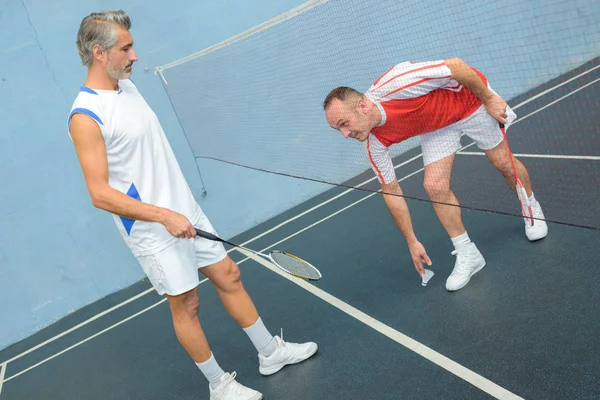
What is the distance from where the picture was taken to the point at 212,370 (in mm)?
2969

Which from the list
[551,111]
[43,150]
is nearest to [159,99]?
[43,150]

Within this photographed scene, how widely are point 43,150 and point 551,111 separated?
16.4 ft

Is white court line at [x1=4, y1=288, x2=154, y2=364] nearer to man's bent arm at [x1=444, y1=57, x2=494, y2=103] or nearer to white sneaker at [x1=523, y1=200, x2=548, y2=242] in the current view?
white sneaker at [x1=523, y1=200, x2=548, y2=242]

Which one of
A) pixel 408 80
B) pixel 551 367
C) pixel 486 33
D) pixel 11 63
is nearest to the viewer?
pixel 551 367

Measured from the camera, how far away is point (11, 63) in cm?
552

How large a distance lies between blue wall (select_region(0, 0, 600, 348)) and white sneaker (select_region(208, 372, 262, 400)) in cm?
330

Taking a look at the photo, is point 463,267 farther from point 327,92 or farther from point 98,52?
point 327,92

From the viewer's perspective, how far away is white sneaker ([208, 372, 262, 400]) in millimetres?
2979

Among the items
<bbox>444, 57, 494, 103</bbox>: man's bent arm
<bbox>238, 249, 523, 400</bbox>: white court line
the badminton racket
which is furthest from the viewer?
the badminton racket

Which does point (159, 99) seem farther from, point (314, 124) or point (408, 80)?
point (408, 80)

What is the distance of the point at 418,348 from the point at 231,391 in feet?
3.08

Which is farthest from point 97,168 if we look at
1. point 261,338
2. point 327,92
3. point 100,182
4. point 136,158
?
point 327,92

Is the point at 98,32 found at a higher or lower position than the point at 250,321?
higher

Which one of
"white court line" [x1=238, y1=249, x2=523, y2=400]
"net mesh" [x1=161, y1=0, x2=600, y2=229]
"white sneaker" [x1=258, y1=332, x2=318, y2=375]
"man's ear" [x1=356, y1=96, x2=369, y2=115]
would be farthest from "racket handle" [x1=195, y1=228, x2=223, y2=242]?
"net mesh" [x1=161, y1=0, x2=600, y2=229]
